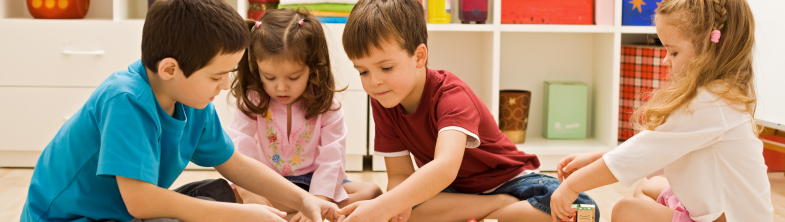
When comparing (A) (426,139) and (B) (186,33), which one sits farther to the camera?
(A) (426,139)

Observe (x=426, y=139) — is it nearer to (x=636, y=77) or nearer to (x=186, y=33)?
(x=186, y=33)

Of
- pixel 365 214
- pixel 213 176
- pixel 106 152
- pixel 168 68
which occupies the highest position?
pixel 168 68

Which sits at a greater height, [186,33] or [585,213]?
[186,33]

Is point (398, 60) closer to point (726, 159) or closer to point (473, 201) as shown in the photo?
point (473, 201)

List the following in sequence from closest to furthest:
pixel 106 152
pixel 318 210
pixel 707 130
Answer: pixel 106 152 < pixel 707 130 < pixel 318 210

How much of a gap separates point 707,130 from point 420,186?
16.3 inches

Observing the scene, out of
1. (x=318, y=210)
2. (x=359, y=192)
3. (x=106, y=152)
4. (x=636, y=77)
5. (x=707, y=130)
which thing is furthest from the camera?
(x=636, y=77)

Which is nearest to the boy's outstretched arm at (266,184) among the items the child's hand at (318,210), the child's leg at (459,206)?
the child's hand at (318,210)

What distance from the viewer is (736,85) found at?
89 cm

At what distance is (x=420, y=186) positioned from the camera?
0.93 metres

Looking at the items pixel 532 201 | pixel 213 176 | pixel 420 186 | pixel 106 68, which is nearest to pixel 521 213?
pixel 532 201

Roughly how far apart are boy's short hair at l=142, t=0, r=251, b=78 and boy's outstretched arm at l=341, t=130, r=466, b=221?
30cm

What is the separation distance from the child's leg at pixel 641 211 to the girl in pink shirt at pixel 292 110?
48 centimetres

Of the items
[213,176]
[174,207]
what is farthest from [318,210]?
[213,176]
